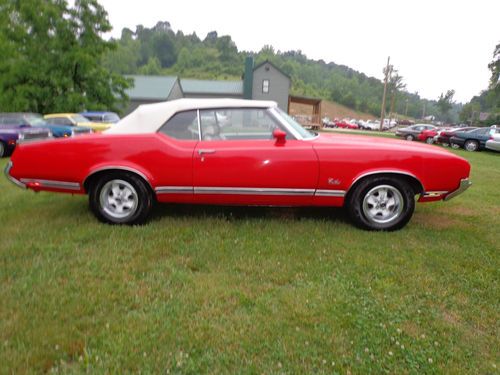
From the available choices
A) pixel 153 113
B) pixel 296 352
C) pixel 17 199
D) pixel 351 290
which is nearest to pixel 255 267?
pixel 351 290

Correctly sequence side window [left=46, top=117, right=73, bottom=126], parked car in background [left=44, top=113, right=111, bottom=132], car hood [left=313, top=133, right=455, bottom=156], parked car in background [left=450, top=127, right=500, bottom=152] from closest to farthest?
car hood [left=313, top=133, right=455, bottom=156], parked car in background [left=44, top=113, right=111, bottom=132], side window [left=46, top=117, right=73, bottom=126], parked car in background [left=450, top=127, right=500, bottom=152]

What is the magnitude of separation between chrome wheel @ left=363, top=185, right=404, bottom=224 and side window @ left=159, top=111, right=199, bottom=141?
2094 millimetres

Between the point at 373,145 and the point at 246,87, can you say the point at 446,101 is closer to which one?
the point at 246,87

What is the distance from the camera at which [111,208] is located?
4000 mm

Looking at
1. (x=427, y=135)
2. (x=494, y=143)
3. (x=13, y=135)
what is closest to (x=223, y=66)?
(x=427, y=135)

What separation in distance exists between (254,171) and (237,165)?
0.19 m

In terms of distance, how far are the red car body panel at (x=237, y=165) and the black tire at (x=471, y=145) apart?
14951 mm

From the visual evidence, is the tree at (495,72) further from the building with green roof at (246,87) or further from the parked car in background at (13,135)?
the parked car in background at (13,135)

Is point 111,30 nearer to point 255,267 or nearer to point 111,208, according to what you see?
point 111,208

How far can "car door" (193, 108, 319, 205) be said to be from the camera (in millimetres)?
3721

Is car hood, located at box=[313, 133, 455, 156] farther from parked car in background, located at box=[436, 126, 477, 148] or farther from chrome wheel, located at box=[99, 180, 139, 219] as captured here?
parked car in background, located at box=[436, 126, 477, 148]

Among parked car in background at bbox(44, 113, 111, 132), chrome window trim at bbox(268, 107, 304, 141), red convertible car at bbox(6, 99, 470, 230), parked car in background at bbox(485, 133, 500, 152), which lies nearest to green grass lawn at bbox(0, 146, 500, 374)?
red convertible car at bbox(6, 99, 470, 230)

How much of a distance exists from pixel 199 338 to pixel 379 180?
8.71 feet

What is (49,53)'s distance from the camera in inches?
786
